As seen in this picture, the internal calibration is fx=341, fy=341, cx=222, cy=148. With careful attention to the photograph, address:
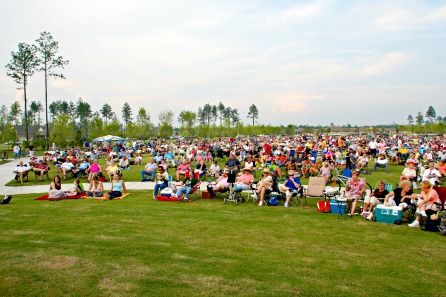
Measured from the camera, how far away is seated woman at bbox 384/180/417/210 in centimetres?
883

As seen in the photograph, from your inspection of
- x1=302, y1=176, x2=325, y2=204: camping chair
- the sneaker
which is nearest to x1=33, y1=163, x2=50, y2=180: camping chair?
x1=302, y1=176, x2=325, y2=204: camping chair

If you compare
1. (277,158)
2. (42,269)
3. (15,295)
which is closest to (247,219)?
(42,269)

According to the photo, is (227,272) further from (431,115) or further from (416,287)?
(431,115)

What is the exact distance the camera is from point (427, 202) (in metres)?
8.30

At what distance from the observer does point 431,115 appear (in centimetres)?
13600

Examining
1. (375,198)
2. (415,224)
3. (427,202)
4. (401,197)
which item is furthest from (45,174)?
(427,202)

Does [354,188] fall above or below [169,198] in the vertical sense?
above

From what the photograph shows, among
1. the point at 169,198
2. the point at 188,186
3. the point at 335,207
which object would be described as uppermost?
the point at 188,186

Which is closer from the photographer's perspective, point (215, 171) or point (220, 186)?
point (220, 186)

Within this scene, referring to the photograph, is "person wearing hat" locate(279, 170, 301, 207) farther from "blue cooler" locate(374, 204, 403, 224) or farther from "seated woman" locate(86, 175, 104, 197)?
"seated woman" locate(86, 175, 104, 197)

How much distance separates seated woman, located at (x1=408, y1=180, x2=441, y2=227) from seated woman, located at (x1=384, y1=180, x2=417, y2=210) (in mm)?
382

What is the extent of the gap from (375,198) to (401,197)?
712mm

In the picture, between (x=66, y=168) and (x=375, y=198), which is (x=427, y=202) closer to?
(x=375, y=198)

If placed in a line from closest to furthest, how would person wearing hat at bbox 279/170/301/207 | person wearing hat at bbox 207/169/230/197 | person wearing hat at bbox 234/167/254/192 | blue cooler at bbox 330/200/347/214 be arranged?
blue cooler at bbox 330/200/347/214 < person wearing hat at bbox 279/170/301/207 < person wearing hat at bbox 234/167/254/192 < person wearing hat at bbox 207/169/230/197
